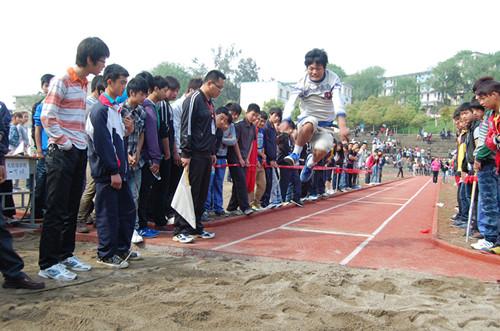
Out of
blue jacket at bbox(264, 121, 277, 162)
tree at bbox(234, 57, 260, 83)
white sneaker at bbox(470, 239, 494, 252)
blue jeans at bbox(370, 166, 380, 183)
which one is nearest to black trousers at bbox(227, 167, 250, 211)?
blue jacket at bbox(264, 121, 277, 162)

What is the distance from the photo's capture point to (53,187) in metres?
3.91

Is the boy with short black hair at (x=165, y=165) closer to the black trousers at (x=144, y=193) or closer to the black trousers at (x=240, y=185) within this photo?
the black trousers at (x=144, y=193)

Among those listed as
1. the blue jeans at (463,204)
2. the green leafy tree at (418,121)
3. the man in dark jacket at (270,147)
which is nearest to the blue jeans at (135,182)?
the man in dark jacket at (270,147)

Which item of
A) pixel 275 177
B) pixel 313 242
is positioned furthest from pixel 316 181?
pixel 313 242

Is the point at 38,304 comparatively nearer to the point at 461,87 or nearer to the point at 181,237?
the point at 181,237

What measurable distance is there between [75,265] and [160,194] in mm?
2119

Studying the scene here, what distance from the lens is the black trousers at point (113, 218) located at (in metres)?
4.32

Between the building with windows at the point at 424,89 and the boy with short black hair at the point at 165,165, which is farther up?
the building with windows at the point at 424,89

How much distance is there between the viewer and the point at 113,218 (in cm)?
436

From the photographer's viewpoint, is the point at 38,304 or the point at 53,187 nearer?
the point at 38,304

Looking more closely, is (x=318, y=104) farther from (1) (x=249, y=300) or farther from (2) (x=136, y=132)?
(1) (x=249, y=300)

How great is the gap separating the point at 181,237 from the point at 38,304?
7.94 feet

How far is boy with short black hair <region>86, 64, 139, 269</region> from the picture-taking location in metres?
4.19

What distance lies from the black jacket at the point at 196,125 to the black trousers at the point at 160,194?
639mm
